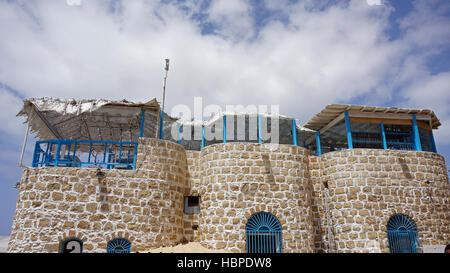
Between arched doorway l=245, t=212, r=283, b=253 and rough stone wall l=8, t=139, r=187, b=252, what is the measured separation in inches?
109

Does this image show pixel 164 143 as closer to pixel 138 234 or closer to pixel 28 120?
pixel 138 234

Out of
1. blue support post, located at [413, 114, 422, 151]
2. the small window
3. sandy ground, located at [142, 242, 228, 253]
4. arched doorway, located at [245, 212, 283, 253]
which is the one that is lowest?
sandy ground, located at [142, 242, 228, 253]

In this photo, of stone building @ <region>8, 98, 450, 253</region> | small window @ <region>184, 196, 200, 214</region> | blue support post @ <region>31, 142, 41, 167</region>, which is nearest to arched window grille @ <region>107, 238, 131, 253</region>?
stone building @ <region>8, 98, 450, 253</region>

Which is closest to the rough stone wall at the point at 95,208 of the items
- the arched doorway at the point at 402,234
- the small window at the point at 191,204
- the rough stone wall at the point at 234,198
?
the rough stone wall at the point at 234,198

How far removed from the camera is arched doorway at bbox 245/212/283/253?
1092 cm

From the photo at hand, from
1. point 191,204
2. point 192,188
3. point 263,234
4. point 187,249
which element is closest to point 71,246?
point 187,249

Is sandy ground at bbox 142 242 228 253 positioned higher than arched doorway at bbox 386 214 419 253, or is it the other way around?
arched doorway at bbox 386 214 419 253

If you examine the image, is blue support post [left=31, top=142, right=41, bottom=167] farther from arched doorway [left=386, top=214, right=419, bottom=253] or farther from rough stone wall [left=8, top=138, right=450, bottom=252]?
arched doorway [left=386, top=214, right=419, bottom=253]

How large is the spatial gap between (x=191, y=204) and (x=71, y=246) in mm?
4588

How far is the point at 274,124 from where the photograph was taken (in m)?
15.8

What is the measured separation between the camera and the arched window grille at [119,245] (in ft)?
34.6

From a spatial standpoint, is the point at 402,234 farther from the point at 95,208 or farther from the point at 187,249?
the point at 95,208

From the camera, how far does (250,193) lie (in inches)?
448
